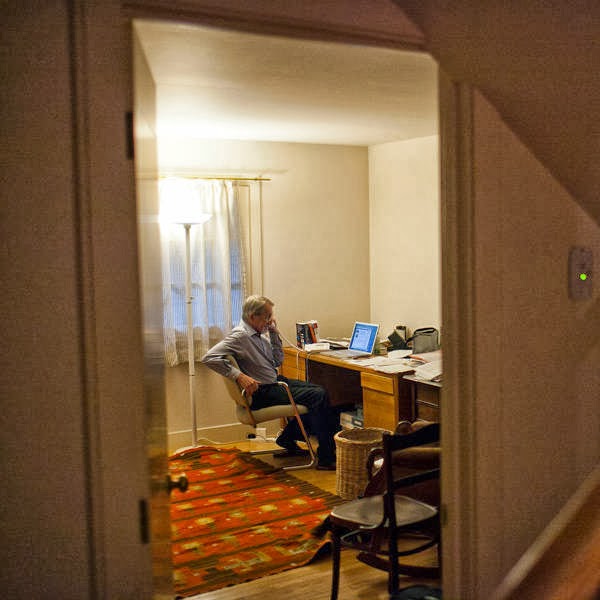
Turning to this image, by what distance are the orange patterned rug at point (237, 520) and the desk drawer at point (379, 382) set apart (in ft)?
2.49

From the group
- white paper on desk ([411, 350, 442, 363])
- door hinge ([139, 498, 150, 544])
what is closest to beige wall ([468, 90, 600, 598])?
door hinge ([139, 498, 150, 544])

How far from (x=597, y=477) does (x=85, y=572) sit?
1.53m

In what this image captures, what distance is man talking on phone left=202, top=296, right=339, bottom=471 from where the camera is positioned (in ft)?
16.4

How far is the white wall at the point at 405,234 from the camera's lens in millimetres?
5605

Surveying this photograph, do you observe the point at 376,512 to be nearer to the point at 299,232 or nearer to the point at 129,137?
the point at 129,137

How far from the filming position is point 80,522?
4.57ft

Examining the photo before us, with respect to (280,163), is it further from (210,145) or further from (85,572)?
(85,572)

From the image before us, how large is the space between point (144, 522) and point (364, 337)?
428cm

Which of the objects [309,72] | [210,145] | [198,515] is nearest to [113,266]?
[309,72]

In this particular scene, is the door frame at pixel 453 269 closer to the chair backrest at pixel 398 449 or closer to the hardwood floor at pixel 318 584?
the chair backrest at pixel 398 449

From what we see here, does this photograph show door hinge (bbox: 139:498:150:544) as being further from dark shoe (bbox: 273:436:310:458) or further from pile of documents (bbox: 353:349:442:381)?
dark shoe (bbox: 273:436:310:458)

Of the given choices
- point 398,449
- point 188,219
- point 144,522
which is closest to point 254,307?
point 188,219

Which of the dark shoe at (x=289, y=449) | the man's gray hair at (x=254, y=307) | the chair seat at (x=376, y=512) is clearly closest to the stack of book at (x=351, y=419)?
the dark shoe at (x=289, y=449)

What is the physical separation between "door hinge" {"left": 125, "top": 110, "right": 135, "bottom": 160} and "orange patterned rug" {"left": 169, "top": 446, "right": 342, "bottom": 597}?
2392 millimetres
